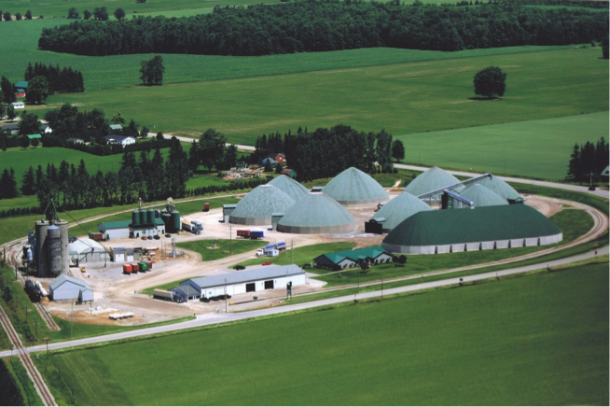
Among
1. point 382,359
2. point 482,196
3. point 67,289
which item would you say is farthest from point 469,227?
point 67,289

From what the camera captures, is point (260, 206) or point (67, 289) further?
point (260, 206)

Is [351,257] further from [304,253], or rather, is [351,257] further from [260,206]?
[260,206]

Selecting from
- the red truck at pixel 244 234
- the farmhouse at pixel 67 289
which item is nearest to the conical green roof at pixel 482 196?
the red truck at pixel 244 234

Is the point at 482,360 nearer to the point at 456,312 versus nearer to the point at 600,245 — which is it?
the point at 456,312

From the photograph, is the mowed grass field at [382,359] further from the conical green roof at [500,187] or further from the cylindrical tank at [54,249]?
the conical green roof at [500,187]

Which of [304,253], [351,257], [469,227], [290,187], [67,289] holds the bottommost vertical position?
[304,253]

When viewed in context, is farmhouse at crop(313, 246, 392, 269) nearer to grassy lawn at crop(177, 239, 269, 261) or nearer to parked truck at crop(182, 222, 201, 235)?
grassy lawn at crop(177, 239, 269, 261)

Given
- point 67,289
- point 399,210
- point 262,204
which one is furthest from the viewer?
point 262,204
